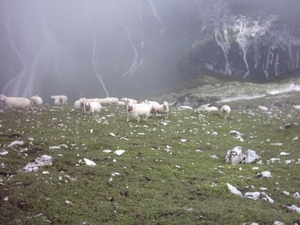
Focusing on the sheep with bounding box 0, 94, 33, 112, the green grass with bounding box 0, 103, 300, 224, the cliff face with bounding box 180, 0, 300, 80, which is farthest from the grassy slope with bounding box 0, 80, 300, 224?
the cliff face with bounding box 180, 0, 300, 80

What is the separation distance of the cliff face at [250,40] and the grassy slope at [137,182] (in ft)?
475

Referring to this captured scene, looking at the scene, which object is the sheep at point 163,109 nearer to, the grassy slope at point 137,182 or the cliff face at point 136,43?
the grassy slope at point 137,182

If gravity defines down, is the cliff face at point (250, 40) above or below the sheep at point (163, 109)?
above

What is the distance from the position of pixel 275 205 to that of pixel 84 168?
8.04 m

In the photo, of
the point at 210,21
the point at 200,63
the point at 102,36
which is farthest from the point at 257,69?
the point at 102,36

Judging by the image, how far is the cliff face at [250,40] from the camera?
159375mm

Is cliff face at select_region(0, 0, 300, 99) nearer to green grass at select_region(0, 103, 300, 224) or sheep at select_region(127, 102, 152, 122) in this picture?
sheep at select_region(127, 102, 152, 122)

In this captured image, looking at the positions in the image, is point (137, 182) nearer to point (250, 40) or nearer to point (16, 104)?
point (16, 104)

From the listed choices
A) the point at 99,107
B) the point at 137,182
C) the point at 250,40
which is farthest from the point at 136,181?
the point at 250,40

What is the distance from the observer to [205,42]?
16900cm

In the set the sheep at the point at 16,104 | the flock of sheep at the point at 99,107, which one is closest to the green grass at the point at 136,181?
the flock of sheep at the point at 99,107

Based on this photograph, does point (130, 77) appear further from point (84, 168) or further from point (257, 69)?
point (84, 168)

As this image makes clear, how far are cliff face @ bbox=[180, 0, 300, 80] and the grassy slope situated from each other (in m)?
145

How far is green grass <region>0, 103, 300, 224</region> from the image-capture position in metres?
10.3
